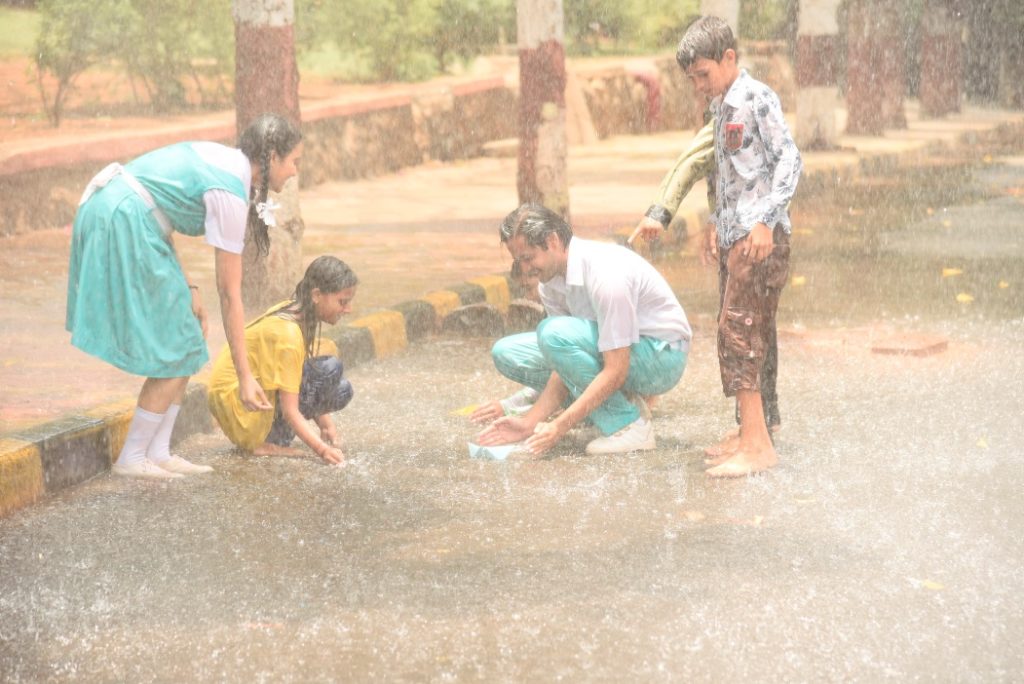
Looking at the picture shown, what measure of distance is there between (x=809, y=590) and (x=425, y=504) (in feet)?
5.15

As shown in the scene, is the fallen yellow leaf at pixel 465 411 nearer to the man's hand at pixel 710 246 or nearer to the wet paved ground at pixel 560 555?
the wet paved ground at pixel 560 555

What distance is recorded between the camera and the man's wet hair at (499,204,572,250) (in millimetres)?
6188

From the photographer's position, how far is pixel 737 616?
4473 mm

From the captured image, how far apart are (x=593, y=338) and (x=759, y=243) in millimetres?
854

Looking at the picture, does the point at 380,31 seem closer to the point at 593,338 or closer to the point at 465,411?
the point at 465,411

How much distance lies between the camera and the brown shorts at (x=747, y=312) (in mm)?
6035

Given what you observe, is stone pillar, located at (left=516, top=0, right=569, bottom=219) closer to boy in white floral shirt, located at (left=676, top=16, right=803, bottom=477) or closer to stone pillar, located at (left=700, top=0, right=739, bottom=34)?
stone pillar, located at (left=700, top=0, right=739, bottom=34)

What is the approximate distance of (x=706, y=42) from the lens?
5957mm

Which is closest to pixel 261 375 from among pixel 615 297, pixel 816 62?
pixel 615 297

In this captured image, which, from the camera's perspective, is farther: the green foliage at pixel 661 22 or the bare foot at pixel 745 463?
the green foliage at pixel 661 22

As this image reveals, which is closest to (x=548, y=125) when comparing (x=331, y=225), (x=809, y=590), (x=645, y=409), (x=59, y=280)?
(x=331, y=225)

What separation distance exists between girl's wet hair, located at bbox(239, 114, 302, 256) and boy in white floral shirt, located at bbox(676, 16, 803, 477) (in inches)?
57.6

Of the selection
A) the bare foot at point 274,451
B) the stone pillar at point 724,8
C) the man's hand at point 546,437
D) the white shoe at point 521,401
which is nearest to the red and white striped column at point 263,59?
the white shoe at point 521,401

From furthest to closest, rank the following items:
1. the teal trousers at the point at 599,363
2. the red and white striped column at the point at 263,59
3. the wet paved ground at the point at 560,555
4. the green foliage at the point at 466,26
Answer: the green foliage at the point at 466,26
the red and white striped column at the point at 263,59
the teal trousers at the point at 599,363
the wet paved ground at the point at 560,555
